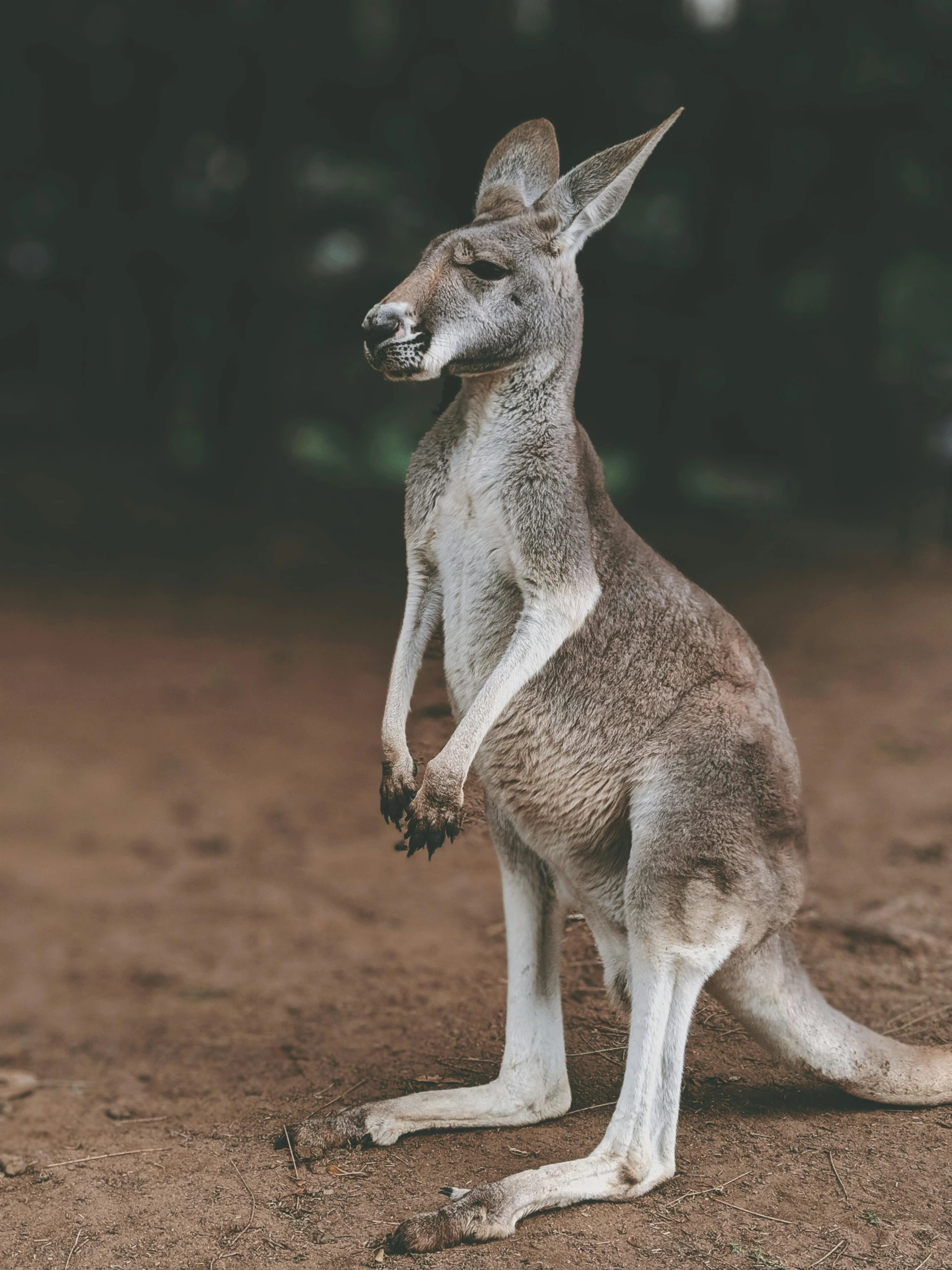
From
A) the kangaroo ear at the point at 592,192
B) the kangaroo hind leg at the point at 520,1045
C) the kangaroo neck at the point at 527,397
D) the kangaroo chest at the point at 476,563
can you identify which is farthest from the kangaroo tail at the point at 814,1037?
the kangaroo ear at the point at 592,192

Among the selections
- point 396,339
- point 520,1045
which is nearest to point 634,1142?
point 520,1045

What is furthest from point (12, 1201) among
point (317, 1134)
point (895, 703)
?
point (895, 703)

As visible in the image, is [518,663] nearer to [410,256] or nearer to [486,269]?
[486,269]

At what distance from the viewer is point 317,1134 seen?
2973mm

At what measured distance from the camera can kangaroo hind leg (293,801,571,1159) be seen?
10.0 feet

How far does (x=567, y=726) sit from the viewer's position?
9.79ft

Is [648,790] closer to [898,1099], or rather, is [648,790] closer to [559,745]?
[559,745]

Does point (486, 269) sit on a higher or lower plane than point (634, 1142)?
higher

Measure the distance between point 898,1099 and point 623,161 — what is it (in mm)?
2478

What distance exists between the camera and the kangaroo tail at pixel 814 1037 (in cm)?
297

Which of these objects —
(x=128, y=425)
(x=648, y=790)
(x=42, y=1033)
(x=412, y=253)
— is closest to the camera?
(x=648, y=790)

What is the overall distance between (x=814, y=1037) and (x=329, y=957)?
7.61 feet

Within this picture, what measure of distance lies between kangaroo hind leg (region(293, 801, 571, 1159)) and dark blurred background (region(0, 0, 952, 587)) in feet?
18.3

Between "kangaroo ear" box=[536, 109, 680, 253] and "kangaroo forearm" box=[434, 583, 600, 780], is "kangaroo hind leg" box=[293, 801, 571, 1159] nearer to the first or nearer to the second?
"kangaroo forearm" box=[434, 583, 600, 780]
